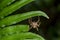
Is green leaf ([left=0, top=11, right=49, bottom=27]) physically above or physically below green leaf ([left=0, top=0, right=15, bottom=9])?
below

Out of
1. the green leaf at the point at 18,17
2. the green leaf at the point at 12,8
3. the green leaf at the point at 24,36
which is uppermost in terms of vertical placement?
the green leaf at the point at 12,8

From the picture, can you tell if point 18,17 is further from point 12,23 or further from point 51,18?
point 51,18

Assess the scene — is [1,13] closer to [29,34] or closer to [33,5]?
[29,34]

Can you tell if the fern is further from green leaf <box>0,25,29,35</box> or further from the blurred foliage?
the blurred foliage

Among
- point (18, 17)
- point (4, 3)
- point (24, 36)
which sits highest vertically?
point (4, 3)

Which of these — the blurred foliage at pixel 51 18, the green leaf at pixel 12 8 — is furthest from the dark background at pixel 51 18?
the green leaf at pixel 12 8

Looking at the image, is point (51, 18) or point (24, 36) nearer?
point (24, 36)

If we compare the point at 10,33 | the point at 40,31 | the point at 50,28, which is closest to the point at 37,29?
the point at 40,31

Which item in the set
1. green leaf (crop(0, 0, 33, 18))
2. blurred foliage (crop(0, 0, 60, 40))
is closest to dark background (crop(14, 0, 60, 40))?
blurred foliage (crop(0, 0, 60, 40))

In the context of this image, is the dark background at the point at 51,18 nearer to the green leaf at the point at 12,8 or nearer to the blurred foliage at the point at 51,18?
the blurred foliage at the point at 51,18

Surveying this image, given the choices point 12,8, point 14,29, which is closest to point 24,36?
point 14,29
